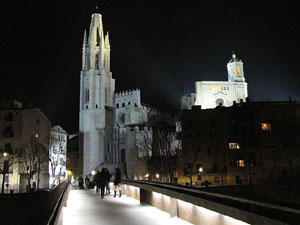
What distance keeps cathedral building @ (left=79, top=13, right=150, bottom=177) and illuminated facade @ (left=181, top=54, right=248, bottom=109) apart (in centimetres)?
1590

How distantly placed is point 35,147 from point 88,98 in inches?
1457

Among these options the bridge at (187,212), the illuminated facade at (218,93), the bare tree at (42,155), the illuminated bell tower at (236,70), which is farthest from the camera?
the illuminated bell tower at (236,70)

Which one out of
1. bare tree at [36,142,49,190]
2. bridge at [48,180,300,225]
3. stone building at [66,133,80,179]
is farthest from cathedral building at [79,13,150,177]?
bridge at [48,180,300,225]

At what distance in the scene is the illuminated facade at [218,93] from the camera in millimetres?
82000

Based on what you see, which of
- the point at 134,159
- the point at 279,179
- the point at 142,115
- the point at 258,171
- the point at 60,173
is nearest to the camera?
the point at 279,179

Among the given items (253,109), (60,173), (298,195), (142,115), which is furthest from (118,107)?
(298,195)

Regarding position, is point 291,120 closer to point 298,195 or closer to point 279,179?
point 279,179

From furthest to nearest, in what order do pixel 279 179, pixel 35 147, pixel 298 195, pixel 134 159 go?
pixel 134 159 → pixel 35 147 → pixel 279 179 → pixel 298 195

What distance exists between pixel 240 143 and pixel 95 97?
4615cm

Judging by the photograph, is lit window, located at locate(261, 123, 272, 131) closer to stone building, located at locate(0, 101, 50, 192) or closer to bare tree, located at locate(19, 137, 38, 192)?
bare tree, located at locate(19, 137, 38, 192)

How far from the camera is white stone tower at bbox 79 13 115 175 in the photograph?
8125 centimetres

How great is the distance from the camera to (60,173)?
255ft

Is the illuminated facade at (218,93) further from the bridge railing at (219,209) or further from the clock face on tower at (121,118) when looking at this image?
the bridge railing at (219,209)

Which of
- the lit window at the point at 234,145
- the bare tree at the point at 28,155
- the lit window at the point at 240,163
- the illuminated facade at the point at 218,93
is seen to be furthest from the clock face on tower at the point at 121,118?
the lit window at the point at 240,163
